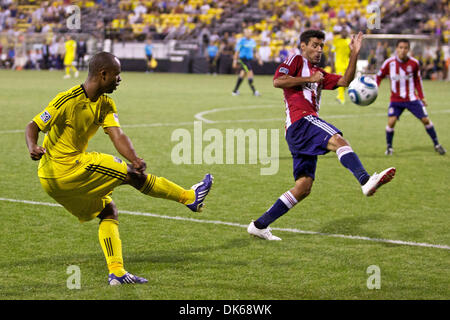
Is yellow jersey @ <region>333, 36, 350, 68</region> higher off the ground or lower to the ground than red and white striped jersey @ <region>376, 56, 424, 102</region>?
lower

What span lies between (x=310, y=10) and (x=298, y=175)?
3358 cm

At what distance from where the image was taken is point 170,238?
643cm

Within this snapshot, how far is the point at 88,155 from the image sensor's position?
5020mm

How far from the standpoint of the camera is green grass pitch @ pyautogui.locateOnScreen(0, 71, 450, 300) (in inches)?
197

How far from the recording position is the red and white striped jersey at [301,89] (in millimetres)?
6430

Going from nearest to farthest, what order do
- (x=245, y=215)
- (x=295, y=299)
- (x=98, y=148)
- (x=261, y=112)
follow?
1. (x=295, y=299)
2. (x=245, y=215)
3. (x=98, y=148)
4. (x=261, y=112)

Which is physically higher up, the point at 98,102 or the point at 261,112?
the point at 98,102

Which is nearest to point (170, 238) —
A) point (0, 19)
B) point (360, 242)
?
point (360, 242)

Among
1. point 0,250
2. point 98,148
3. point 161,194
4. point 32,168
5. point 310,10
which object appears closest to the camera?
point 161,194

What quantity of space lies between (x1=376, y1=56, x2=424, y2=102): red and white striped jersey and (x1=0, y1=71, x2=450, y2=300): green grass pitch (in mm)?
1015

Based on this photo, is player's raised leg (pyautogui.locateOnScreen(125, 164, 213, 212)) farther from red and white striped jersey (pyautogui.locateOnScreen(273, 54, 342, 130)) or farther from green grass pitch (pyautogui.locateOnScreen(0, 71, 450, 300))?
red and white striped jersey (pyautogui.locateOnScreen(273, 54, 342, 130))

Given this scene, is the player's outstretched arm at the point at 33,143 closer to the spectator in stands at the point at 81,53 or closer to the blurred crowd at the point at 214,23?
the blurred crowd at the point at 214,23

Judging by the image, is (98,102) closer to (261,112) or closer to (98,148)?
(98,148)

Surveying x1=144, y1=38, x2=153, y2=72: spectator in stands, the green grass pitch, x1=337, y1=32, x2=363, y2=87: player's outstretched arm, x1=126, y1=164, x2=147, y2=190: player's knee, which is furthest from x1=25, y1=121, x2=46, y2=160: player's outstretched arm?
x1=144, y1=38, x2=153, y2=72: spectator in stands
